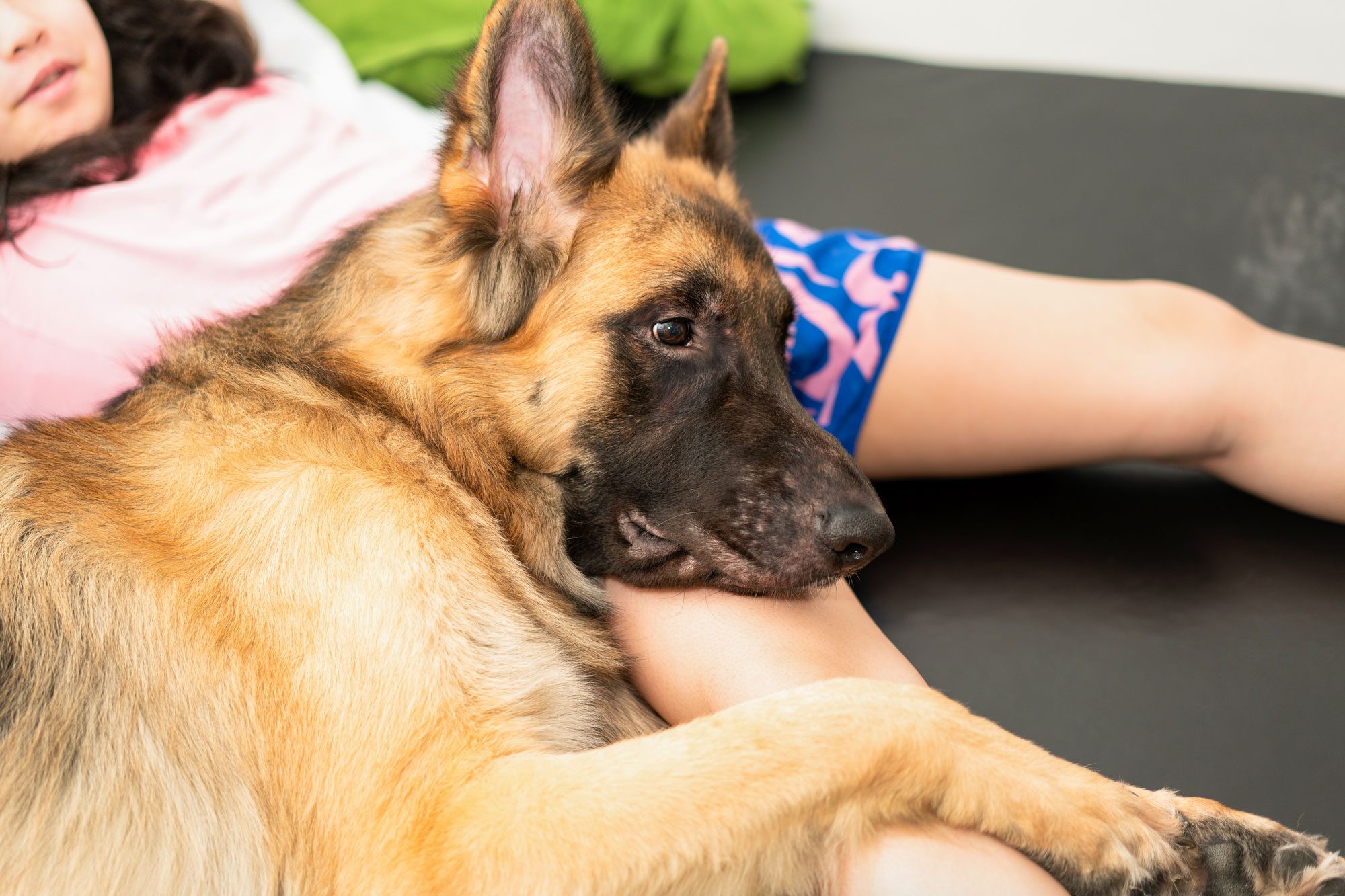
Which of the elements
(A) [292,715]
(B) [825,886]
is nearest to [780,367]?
(B) [825,886]

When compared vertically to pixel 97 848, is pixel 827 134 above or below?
above

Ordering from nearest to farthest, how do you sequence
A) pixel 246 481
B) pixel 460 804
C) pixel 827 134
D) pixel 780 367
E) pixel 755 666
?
pixel 460 804 < pixel 246 481 < pixel 755 666 < pixel 780 367 < pixel 827 134

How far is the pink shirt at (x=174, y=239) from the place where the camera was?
2.34 m

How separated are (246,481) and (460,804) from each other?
66cm

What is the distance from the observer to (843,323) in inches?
100.0

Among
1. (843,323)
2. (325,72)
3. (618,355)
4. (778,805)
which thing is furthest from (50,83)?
(778,805)

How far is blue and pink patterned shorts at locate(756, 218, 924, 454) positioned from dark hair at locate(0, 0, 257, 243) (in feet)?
5.44

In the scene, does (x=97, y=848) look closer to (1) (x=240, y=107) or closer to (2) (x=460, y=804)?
(2) (x=460, y=804)

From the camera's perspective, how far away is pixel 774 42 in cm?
445

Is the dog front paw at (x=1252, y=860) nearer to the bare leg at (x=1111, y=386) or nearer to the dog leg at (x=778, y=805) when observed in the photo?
the dog leg at (x=778, y=805)

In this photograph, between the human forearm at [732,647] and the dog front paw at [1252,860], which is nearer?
the dog front paw at [1252,860]

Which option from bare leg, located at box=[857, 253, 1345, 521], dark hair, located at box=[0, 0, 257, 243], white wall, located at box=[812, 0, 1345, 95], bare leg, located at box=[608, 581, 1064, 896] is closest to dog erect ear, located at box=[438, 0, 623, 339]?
bare leg, located at box=[608, 581, 1064, 896]

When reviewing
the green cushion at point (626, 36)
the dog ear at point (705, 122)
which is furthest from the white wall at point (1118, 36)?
the dog ear at point (705, 122)

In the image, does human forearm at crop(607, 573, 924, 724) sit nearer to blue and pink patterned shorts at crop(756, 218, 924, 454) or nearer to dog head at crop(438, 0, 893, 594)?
dog head at crop(438, 0, 893, 594)
